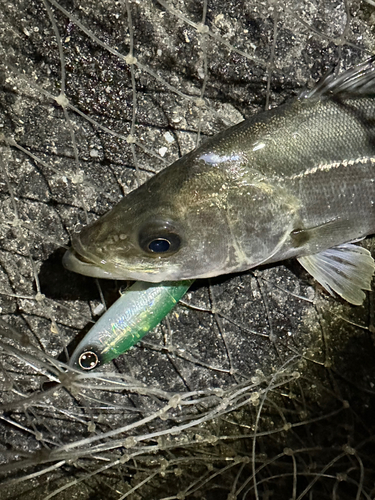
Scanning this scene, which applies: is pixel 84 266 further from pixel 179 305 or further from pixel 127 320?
pixel 179 305

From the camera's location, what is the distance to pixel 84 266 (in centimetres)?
179

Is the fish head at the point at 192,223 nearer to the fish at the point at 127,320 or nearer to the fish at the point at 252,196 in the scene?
the fish at the point at 252,196

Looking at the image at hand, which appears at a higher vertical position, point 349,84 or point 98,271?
point 349,84

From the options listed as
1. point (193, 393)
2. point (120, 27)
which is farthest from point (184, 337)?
point (120, 27)

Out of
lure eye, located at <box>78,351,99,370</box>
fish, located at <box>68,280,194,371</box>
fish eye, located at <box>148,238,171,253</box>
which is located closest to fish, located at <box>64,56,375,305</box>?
fish eye, located at <box>148,238,171,253</box>

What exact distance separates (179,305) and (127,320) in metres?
0.42

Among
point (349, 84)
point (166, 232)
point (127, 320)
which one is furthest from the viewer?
point (127, 320)

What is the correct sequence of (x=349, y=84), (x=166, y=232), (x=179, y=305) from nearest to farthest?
(x=166, y=232) < (x=349, y=84) < (x=179, y=305)

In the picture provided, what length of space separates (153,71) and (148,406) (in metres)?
1.67

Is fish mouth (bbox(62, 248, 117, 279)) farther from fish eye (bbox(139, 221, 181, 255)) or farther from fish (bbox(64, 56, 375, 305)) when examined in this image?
fish eye (bbox(139, 221, 181, 255))

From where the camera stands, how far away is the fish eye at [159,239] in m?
1.65

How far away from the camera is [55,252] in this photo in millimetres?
2262

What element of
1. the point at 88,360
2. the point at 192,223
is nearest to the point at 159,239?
the point at 192,223

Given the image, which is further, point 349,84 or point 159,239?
point 349,84
